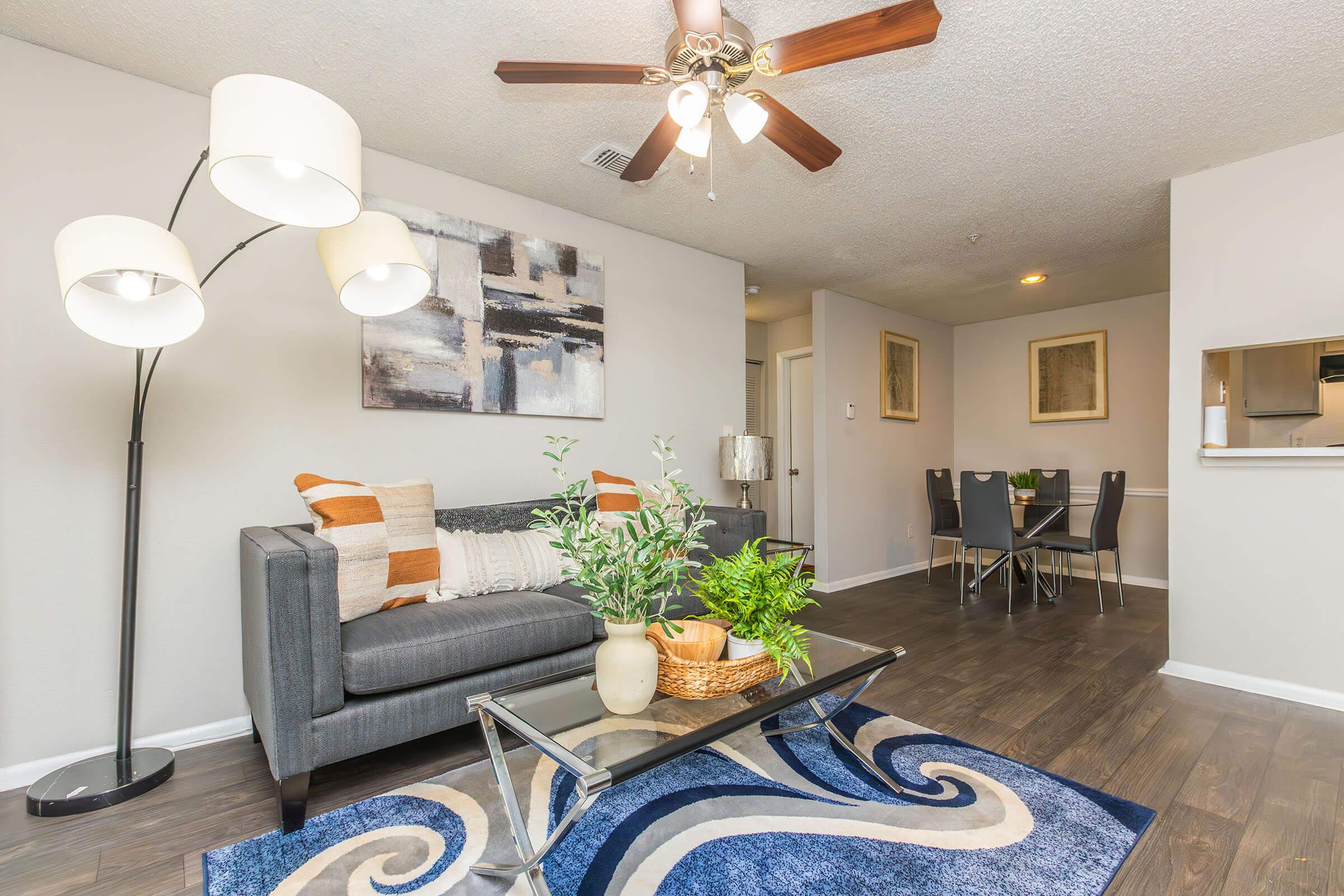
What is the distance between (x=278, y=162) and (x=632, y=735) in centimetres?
157

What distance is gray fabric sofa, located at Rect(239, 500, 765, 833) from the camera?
1.72 meters

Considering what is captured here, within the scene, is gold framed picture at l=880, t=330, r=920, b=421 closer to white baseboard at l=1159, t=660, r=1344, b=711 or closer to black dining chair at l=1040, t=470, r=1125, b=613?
black dining chair at l=1040, t=470, r=1125, b=613

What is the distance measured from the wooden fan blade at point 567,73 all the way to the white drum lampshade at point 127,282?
3.47ft

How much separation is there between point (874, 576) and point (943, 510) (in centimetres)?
83

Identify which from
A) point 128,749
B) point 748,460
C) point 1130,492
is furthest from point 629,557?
point 1130,492

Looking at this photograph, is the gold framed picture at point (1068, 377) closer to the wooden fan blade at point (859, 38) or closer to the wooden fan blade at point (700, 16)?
the wooden fan blade at point (859, 38)

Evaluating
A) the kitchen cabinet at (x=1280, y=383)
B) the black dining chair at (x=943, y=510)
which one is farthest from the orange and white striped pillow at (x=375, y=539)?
the kitchen cabinet at (x=1280, y=383)

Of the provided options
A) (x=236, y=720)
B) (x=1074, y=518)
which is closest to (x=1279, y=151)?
(x=1074, y=518)

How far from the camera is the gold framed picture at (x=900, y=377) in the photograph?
18.0 feet

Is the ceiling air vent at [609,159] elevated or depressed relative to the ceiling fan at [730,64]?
elevated

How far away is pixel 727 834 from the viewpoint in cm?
166

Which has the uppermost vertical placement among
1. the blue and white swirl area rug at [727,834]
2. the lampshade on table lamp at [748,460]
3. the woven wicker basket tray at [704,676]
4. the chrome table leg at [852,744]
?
the lampshade on table lamp at [748,460]

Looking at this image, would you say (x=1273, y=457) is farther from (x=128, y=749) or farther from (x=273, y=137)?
(x=128, y=749)

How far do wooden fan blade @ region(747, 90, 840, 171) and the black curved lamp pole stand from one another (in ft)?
5.04
